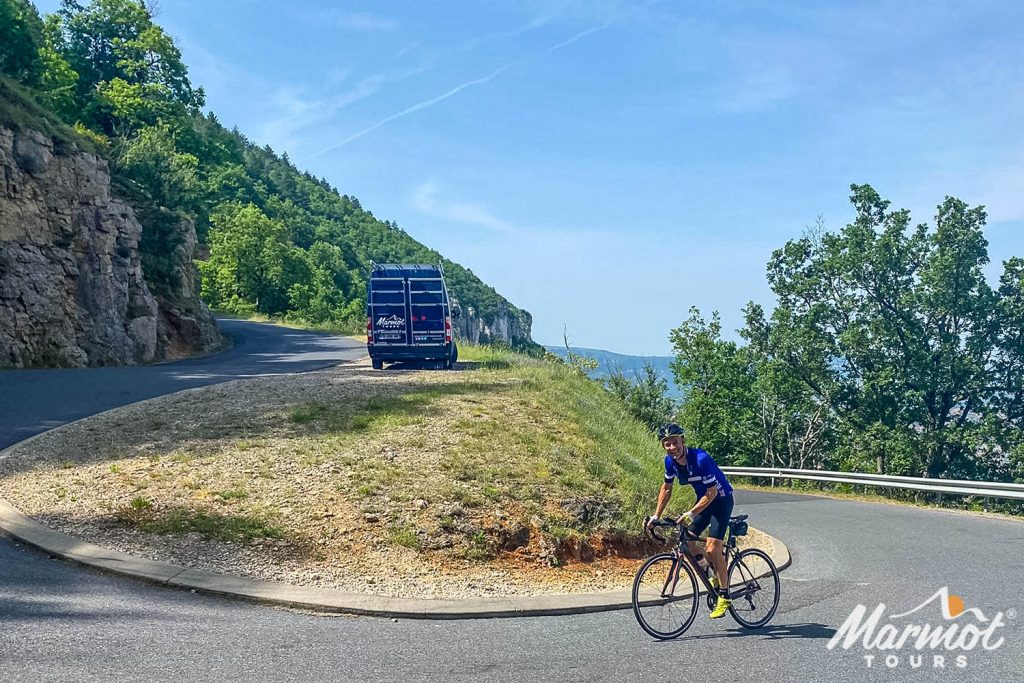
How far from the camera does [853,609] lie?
7.61 metres

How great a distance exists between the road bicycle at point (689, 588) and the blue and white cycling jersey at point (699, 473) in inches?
13.9

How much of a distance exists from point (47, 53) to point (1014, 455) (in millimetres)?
59237

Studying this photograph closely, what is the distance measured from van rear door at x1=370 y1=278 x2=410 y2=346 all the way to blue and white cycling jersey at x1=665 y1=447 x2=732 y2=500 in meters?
15.0

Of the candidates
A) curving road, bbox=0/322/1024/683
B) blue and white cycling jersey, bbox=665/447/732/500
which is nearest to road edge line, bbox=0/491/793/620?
curving road, bbox=0/322/1024/683

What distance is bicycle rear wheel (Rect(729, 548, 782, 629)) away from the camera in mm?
6945

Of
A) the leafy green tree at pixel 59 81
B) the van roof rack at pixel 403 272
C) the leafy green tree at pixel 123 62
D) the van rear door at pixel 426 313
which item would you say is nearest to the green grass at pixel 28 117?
the van roof rack at pixel 403 272

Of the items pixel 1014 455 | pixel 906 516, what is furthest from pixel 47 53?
pixel 1014 455

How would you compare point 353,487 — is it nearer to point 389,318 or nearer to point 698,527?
point 698,527

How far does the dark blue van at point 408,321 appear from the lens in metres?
21.3

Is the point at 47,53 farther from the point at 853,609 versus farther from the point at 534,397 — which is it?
the point at 853,609

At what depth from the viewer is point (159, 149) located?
36562 mm

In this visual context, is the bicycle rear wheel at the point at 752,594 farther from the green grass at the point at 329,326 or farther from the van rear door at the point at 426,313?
the green grass at the point at 329,326

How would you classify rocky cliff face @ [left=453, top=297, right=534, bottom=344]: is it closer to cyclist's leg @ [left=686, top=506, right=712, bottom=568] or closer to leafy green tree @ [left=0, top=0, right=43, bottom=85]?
leafy green tree @ [left=0, top=0, right=43, bottom=85]

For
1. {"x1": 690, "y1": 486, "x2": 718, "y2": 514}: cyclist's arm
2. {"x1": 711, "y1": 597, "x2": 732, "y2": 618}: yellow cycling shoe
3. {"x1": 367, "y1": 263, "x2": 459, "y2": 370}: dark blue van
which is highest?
{"x1": 367, "y1": 263, "x2": 459, "y2": 370}: dark blue van
